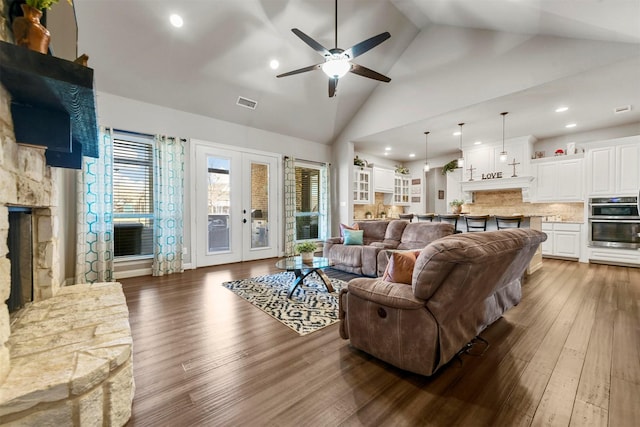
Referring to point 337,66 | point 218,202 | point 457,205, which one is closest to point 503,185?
point 457,205

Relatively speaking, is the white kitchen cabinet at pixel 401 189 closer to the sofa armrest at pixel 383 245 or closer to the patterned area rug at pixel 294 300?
the sofa armrest at pixel 383 245

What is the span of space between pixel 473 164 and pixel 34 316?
8186mm

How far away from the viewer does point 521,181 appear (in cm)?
608

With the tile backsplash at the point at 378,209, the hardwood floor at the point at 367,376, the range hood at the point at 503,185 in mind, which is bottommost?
the hardwood floor at the point at 367,376

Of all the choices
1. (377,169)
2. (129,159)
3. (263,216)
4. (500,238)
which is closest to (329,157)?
(377,169)

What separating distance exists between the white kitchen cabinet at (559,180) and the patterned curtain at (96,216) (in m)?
8.60

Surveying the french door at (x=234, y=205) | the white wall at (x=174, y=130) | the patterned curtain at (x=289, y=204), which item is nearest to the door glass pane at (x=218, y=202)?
the french door at (x=234, y=205)

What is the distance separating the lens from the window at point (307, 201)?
6.57m

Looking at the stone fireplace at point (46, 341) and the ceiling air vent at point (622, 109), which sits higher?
the ceiling air vent at point (622, 109)

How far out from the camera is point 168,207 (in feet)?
14.5

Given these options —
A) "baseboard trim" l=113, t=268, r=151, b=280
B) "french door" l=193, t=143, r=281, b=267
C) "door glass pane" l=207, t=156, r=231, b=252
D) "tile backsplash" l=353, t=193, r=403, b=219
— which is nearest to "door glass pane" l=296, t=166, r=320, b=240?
"french door" l=193, t=143, r=281, b=267

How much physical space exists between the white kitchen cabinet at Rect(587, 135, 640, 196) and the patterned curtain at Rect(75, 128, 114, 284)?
8.79 m

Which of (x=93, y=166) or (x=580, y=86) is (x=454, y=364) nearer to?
(x=580, y=86)

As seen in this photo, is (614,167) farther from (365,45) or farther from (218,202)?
(218,202)
